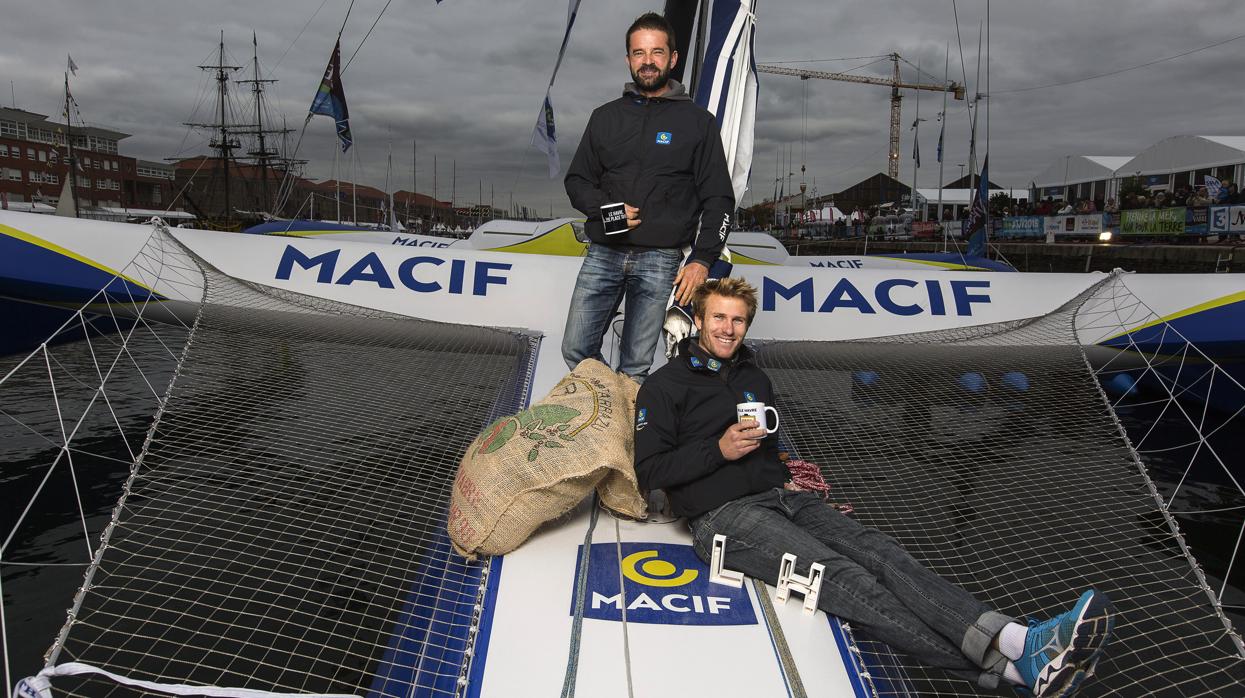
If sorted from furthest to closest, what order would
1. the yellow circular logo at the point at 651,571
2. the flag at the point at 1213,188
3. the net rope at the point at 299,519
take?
1. the flag at the point at 1213,188
2. the net rope at the point at 299,519
3. the yellow circular logo at the point at 651,571

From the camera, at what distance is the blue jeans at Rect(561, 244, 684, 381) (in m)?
2.68

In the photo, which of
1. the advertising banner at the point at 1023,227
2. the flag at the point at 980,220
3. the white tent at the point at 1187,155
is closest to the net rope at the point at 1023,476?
the flag at the point at 980,220

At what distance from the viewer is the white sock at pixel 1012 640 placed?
1.60 metres

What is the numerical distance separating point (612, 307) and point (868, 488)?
1798 millimetres

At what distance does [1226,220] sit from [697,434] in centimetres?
1324

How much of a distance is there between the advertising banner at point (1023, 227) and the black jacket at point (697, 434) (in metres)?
17.6

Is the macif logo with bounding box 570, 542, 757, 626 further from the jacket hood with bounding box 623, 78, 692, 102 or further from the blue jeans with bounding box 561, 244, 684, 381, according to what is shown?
the jacket hood with bounding box 623, 78, 692, 102

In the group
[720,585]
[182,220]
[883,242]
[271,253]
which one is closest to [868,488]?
[720,585]

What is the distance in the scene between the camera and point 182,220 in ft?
141

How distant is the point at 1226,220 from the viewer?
1164cm

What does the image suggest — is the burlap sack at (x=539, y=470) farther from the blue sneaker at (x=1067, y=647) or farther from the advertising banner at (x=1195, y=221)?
the advertising banner at (x=1195, y=221)

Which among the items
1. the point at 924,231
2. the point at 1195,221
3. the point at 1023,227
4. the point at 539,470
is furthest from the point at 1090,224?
the point at 539,470

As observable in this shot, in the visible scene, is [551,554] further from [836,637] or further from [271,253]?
[271,253]

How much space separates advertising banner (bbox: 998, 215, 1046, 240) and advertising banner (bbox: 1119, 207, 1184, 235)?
2933mm
